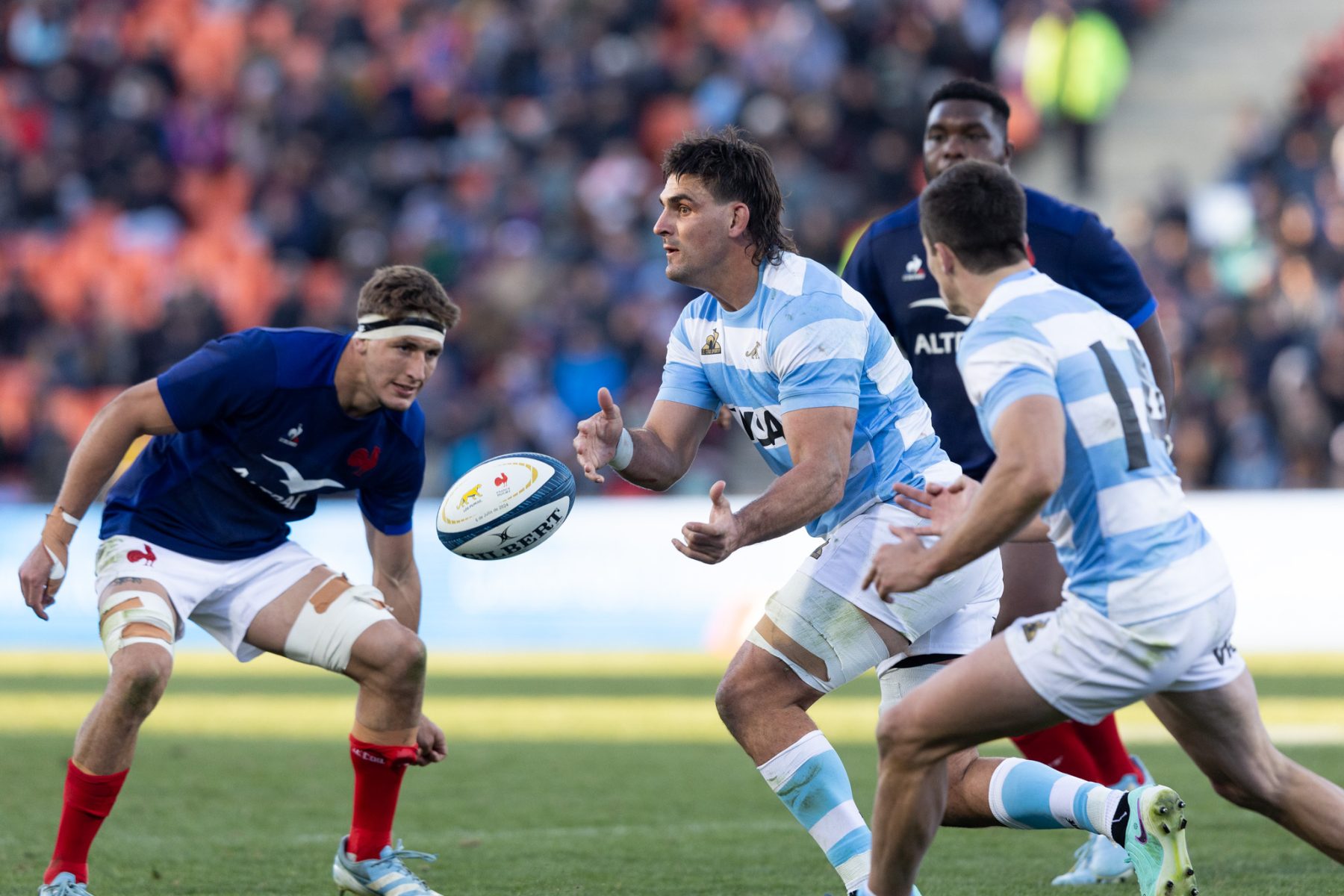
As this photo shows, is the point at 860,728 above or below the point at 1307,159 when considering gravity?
below

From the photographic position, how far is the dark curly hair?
5.27 m

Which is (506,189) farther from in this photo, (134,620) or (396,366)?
(134,620)

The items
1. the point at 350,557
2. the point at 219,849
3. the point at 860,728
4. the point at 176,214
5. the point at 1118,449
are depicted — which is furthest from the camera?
the point at 176,214

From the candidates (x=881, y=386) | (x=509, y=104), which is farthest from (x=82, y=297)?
(x=881, y=386)

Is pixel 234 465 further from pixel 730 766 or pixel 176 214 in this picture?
pixel 176 214

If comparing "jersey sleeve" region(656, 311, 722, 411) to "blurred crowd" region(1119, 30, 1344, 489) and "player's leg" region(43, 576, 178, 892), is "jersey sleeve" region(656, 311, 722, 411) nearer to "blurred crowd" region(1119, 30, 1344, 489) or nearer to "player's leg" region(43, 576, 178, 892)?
"player's leg" region(43, 576, 178, 892)

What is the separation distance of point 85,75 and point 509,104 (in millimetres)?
5734

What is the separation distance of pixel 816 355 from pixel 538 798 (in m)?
3.64

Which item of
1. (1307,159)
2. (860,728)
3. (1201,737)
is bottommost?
(860,728)

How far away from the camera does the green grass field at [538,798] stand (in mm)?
6062

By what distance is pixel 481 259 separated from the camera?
746 inches

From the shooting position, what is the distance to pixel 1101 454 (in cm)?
421

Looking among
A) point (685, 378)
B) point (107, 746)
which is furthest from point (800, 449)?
point (107, 746)

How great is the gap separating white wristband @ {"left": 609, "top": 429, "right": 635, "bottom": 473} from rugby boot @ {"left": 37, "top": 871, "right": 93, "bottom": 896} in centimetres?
223
